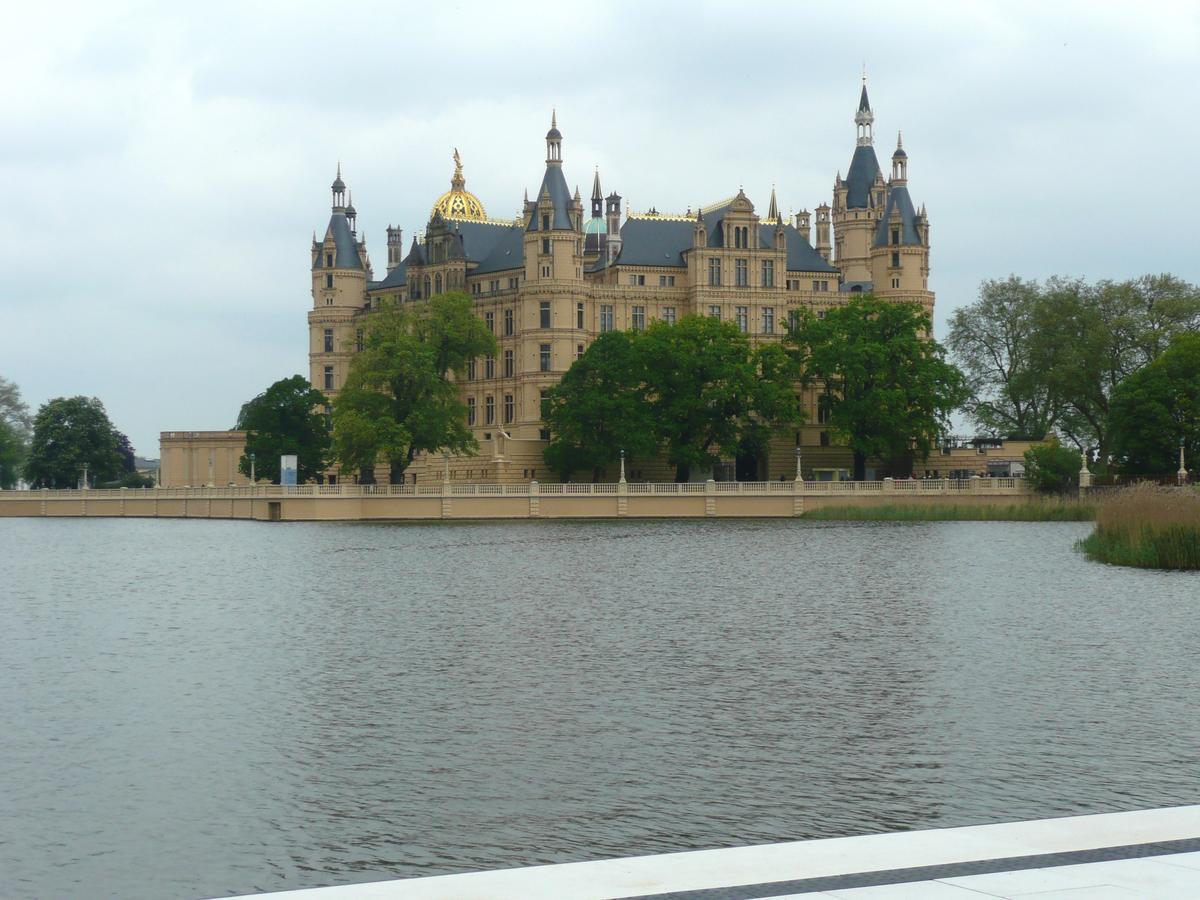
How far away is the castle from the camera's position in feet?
324

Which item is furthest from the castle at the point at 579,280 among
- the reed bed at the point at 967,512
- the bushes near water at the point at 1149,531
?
the bushes near water at the point at 1149,531

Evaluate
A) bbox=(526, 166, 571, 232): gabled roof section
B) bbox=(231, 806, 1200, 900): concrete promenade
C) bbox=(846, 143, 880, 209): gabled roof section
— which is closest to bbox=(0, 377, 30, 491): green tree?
bbox=(526, 166, 571, 232): gabled roof section

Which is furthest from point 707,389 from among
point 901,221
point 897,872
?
point 897,872

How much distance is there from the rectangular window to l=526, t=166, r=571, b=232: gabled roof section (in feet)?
31.6

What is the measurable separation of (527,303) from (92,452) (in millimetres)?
38140

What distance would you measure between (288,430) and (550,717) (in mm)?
79607

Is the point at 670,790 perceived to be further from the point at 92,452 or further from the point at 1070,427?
the point at 92,452

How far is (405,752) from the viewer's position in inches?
674

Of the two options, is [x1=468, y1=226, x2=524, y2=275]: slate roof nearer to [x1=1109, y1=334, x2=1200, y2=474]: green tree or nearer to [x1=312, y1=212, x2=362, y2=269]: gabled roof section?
[x1=312, y1=212, x2=362, y2=269]: gabled roof section

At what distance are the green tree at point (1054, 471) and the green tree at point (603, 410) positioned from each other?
20.2 metres

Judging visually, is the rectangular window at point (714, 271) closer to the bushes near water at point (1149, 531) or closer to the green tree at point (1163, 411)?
the green tree at point (1163, 411)

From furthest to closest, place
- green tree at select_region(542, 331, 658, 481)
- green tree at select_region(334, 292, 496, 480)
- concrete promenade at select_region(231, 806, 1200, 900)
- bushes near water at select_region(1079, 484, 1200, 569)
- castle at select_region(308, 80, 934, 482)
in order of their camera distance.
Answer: castle at select_region(308, 80, 934, 482) → green tree at select_region(542, 331, 658, 481) → green tree at select_region(334, 292, 496, 480) → bushes near water at select_region(1079, 484, 1200, 569) → concrete promenade at select_region(231, 806, 1200, 900)

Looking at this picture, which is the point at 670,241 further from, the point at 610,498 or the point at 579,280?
the point at 610,498

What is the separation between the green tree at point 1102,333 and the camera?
92.8 meters
